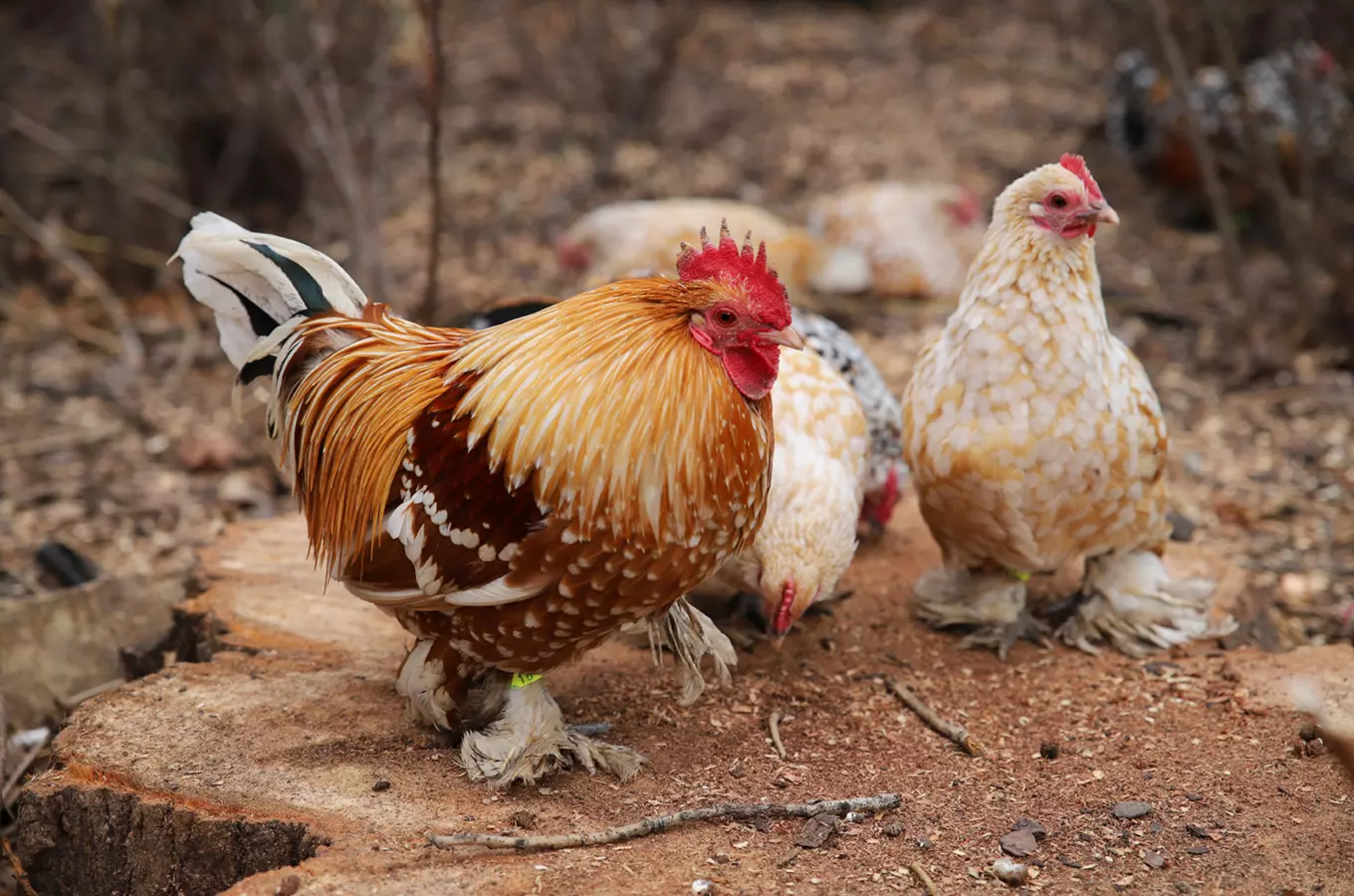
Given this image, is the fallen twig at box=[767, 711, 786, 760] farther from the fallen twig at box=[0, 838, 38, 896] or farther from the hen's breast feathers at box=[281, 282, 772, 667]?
the fallen twig at box=[0, 838, 38, 896]

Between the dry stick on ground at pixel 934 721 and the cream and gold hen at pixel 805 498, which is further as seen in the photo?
the cream and gold hen at pixel 805 498

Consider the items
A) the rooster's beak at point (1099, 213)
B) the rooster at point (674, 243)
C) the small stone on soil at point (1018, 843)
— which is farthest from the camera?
the rooster at point (674, 243)

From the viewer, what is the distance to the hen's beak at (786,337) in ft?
10.1

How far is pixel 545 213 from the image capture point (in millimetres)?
9602

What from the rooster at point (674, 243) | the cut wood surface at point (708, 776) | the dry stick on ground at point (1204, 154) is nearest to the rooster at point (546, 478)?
the cut wood surface at point (708, 776)

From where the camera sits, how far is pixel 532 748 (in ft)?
11.0

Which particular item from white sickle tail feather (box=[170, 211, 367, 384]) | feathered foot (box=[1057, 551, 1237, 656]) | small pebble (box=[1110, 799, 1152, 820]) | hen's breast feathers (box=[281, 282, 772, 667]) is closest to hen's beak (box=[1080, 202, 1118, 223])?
feathered foot (box=[1057, 551, 1237, 656])

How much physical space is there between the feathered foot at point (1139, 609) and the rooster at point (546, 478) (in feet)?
5.00

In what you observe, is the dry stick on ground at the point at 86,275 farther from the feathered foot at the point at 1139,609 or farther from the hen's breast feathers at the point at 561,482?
the feathered foot at the point at 1139,609

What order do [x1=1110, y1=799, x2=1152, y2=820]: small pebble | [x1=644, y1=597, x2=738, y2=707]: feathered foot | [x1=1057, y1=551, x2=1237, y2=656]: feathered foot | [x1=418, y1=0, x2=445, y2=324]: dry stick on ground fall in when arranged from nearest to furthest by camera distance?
1. [x1=1110, y1=799, x2=1152, y2=820]: small pebble
2. [x1=644, y1=597, x2=738, y2=707]: feathered foot
3. [x1=1057, y1=551, x2=1237, y2=656]: feathered foot
4. [x1=418, y1=0, x2=445, y2=324]: dry stick on ground

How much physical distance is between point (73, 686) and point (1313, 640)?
4.64 m

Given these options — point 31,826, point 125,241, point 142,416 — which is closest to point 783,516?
point 31,826

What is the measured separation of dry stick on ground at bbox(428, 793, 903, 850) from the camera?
9.70 ft

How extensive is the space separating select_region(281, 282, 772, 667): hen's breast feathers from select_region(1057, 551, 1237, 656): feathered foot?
61.6 inches
